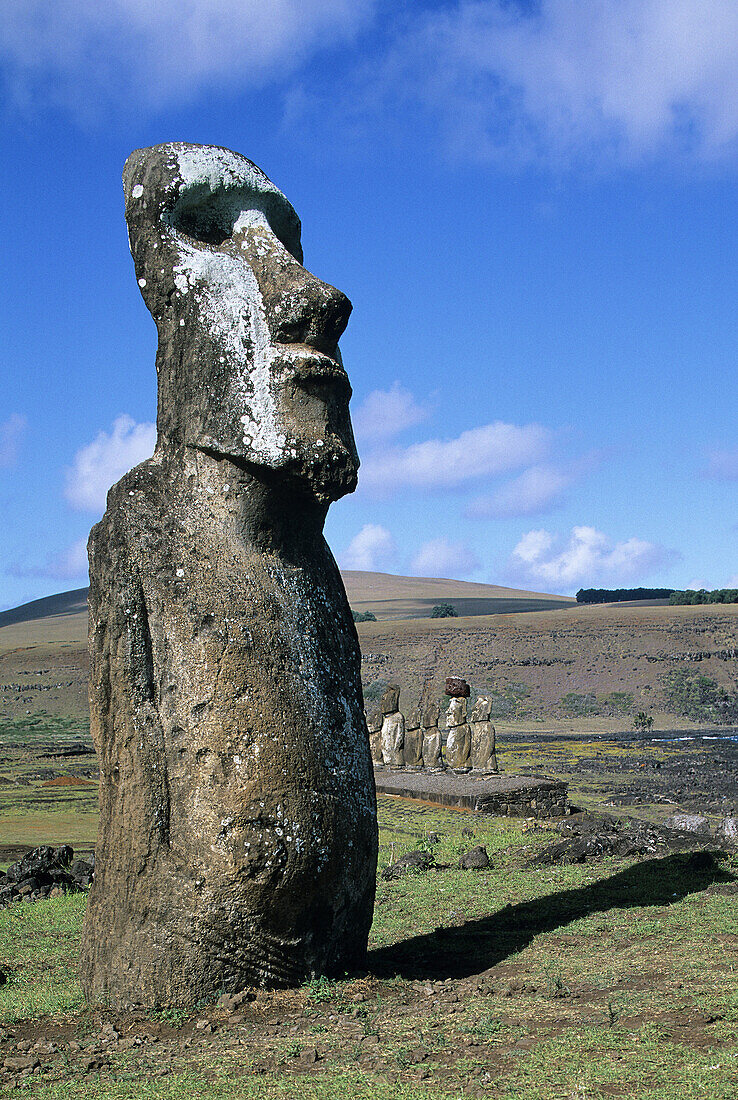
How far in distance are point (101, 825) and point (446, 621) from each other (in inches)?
2656

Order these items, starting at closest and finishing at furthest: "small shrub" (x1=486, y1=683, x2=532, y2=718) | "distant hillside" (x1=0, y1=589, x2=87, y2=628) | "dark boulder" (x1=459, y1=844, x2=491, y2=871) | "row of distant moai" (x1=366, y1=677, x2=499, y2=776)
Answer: "dark boulder" (x1=459, y1=844, x2=491, y2=871) → "row of distant moai" (x1=366, y1=677, x2=499, y2=776) → "small shrub" (x1=486, y1=683, x2=532, y2=718) → "distant hillside" (x1=0, y1=589, x2=87, y2=628)

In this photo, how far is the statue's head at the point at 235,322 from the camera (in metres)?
6.28

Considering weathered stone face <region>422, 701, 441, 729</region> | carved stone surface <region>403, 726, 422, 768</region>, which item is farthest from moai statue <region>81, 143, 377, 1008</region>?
weathered stone face <region>422, 701, 441, 729</region>

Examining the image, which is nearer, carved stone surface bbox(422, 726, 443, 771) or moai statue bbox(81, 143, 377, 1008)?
moai statue bbox(81, 143, 377, 1008)

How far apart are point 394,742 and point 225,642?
63.8 feet

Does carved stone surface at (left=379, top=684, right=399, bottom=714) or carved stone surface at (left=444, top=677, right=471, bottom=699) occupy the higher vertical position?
carved stone surface at (left=444, top=677, right=471, bottom=699)

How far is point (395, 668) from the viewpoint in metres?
60.2

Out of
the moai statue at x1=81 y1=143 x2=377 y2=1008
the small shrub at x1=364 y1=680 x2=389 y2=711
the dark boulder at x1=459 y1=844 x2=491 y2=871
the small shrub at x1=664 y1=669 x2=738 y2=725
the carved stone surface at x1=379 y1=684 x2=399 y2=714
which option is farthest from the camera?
the small shrub at x1=364 y1=680 x2=389 y2=711

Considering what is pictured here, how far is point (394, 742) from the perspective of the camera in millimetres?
25047

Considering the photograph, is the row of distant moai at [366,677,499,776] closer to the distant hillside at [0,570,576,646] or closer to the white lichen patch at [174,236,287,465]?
the white lichen patch at [174,236,287,465]

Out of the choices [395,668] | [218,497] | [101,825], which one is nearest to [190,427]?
[218,497]

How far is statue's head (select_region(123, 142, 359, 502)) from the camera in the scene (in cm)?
628

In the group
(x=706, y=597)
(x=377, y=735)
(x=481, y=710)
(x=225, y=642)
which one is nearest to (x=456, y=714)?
(x=481, y=710)

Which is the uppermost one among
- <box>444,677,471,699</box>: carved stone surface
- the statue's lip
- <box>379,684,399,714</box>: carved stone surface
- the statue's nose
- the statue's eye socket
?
the statue's eye socket
